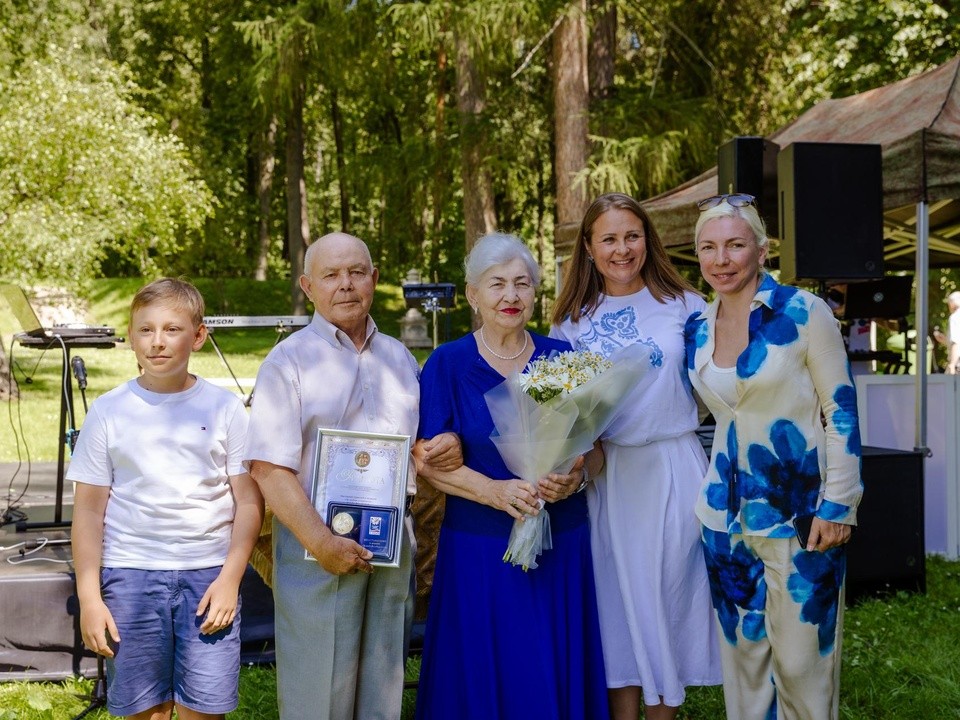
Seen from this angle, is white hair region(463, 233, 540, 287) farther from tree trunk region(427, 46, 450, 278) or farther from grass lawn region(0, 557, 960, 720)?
tree trunk region(427, 46, 450, 278)

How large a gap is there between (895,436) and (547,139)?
387 inches

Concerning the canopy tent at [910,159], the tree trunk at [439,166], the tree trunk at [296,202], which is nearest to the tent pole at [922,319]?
the canopy tent at [910,159]

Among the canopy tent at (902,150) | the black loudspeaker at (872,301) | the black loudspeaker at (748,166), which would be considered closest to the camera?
the canopy tent at (902,150)

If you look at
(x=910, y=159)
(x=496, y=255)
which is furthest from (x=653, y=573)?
(x=910, y=159)

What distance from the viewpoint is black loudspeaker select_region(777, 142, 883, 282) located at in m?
4.99

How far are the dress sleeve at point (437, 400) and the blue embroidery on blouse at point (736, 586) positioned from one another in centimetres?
81

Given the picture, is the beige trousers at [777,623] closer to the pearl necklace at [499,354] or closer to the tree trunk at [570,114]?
the pearl necklace at [499,354]

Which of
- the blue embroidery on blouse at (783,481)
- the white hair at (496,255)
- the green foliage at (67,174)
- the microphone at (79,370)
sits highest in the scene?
the green foliage at (67,174)

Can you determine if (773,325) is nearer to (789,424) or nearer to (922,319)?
(789,424)

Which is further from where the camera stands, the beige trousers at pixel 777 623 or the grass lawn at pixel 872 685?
the grass lawn at pixel 872 685

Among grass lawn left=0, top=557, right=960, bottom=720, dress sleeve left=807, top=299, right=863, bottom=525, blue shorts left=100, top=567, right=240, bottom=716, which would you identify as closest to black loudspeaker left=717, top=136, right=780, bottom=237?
grass lawn left=0, top=557, right=960, bottom=720

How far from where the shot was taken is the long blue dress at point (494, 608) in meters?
2.57

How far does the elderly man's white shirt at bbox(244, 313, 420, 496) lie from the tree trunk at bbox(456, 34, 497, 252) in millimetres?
11129

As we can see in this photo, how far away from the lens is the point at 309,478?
2496 mm
